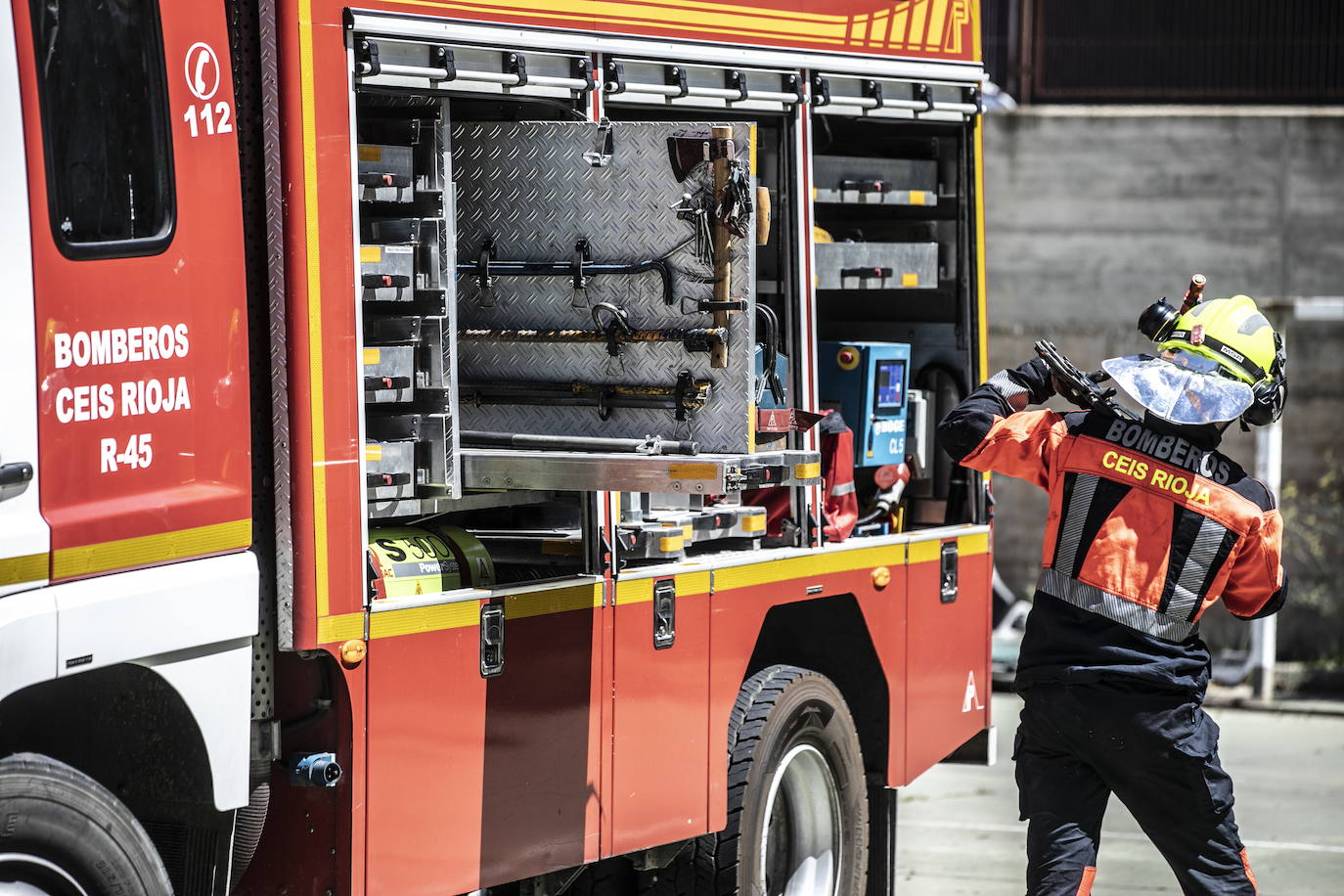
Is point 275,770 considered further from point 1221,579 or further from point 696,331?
point 1221,579

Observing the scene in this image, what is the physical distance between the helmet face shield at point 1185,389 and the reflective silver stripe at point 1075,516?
25 centimetres

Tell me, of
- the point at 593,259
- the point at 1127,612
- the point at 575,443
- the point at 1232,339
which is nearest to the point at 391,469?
the point at 575,443

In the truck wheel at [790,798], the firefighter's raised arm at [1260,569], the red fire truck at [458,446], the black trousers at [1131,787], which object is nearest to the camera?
the red fire truck at [458,446]

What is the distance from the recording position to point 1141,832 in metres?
8.98

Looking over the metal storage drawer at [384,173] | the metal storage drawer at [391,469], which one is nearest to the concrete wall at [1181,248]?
the metal storage drawer at [391,469]

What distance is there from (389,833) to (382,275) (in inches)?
50.8

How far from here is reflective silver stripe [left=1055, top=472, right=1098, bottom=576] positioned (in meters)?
4.89

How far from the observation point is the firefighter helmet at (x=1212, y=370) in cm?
483

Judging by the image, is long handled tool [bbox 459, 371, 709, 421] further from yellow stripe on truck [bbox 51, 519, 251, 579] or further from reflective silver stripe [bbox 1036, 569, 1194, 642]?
yellow stripe on truck [bbox 51, 519, 251, 579]

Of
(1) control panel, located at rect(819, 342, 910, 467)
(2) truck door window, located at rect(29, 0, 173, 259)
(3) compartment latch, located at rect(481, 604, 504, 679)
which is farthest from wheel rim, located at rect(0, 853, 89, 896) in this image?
(1) control panel, located at rect(819, 342, 910, 467)

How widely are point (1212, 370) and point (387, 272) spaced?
2080mm

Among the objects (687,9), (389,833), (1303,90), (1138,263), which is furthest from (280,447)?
(1303,90)

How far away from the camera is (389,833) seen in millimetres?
4398

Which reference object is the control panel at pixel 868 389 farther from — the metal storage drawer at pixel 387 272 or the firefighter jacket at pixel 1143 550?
the metal storage drawer at pixel 387 272
